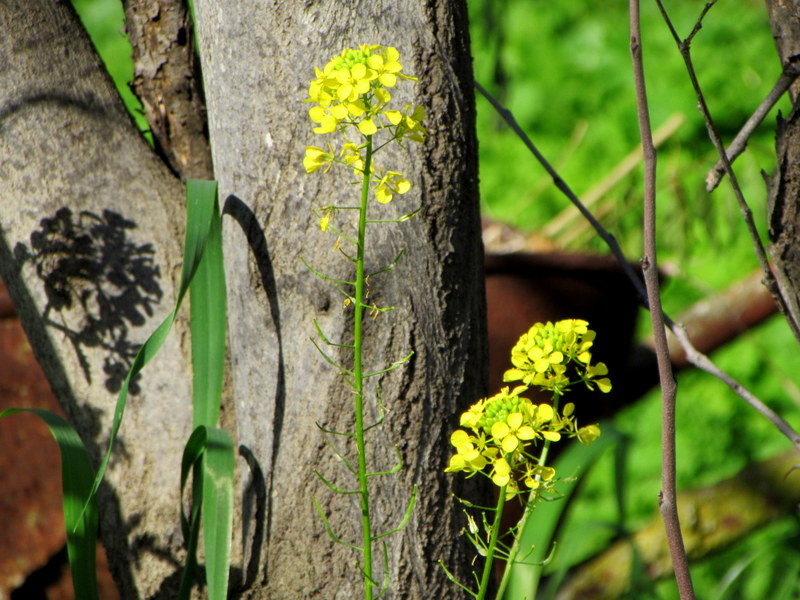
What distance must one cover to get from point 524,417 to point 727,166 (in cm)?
28

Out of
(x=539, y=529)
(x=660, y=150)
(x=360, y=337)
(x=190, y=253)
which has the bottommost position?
(x=539, y=529)

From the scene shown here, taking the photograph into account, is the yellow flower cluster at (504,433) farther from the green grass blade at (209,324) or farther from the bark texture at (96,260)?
the bark texture at (96,260)

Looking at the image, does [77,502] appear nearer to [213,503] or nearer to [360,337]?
[213,503]

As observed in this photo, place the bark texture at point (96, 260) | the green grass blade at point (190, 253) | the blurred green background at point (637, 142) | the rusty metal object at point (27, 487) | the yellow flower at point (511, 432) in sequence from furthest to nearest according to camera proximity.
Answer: the blurred green background at point (637, 142)
the rusty metal object at point (27, 487)
the bark texture at point (96, 260)
the green grass blade at point (190, 253)
the yellow flower at point (511, 432)

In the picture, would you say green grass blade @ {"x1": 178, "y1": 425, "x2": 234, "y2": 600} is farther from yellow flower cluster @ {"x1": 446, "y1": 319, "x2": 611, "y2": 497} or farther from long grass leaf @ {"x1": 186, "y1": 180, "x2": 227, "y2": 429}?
yellow flower cluster @ {"x1": 446, "y1": 319, "x2": 611, "y2": 497}

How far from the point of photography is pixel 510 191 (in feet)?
9.17

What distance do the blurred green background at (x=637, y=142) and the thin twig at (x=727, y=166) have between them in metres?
1.15

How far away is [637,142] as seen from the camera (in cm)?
277

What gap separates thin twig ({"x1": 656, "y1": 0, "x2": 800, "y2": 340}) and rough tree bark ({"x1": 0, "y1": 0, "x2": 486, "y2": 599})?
0.18 metres

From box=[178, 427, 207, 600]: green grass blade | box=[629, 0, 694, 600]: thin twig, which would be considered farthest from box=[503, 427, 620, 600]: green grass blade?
box=[178, 427, 207, 600]: green grass blade

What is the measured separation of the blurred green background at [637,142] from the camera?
7.52ft

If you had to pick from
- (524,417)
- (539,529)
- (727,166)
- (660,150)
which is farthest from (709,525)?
(660,150)

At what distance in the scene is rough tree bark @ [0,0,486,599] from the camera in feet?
2.17

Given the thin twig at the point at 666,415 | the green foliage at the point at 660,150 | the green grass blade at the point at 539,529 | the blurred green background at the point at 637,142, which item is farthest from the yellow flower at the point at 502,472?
the green foliage at the point at 660,150
